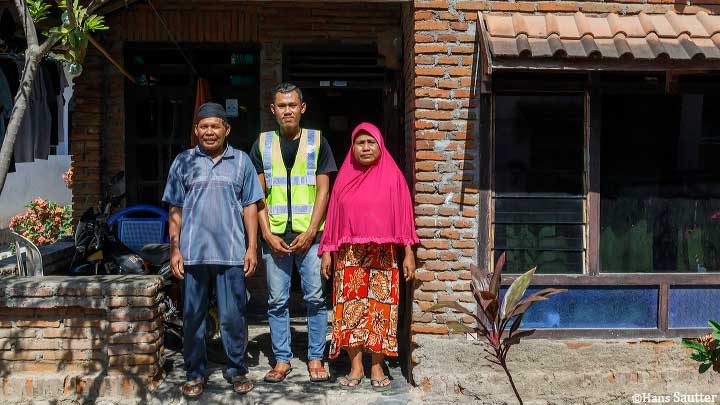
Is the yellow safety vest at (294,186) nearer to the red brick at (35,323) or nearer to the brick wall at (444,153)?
the brick wall at (444,153)

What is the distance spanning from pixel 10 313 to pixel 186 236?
135 centimetres

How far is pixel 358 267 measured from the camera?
516 cm

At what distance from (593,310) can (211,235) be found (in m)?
2.93

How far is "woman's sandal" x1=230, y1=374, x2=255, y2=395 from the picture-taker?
5.03 meters

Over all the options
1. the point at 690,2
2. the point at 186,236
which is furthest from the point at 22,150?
the point at 690,2

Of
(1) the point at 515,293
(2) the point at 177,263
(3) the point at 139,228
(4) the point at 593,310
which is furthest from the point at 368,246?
(3) the point at 139,228

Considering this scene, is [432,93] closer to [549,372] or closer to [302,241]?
[302,241]

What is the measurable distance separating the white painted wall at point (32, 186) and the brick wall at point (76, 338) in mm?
10951

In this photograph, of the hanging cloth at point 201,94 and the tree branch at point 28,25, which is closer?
the tree branch at point 28,25

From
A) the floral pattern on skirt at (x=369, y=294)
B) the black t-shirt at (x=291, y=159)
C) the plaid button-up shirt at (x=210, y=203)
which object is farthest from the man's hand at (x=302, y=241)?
the plaid button-up shirt at (x=210, y=203)

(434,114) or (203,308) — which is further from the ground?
(434,114)

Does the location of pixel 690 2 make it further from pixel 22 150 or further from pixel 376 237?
pixel 22 150

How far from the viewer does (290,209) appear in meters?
5.25

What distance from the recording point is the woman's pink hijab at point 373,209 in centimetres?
507
